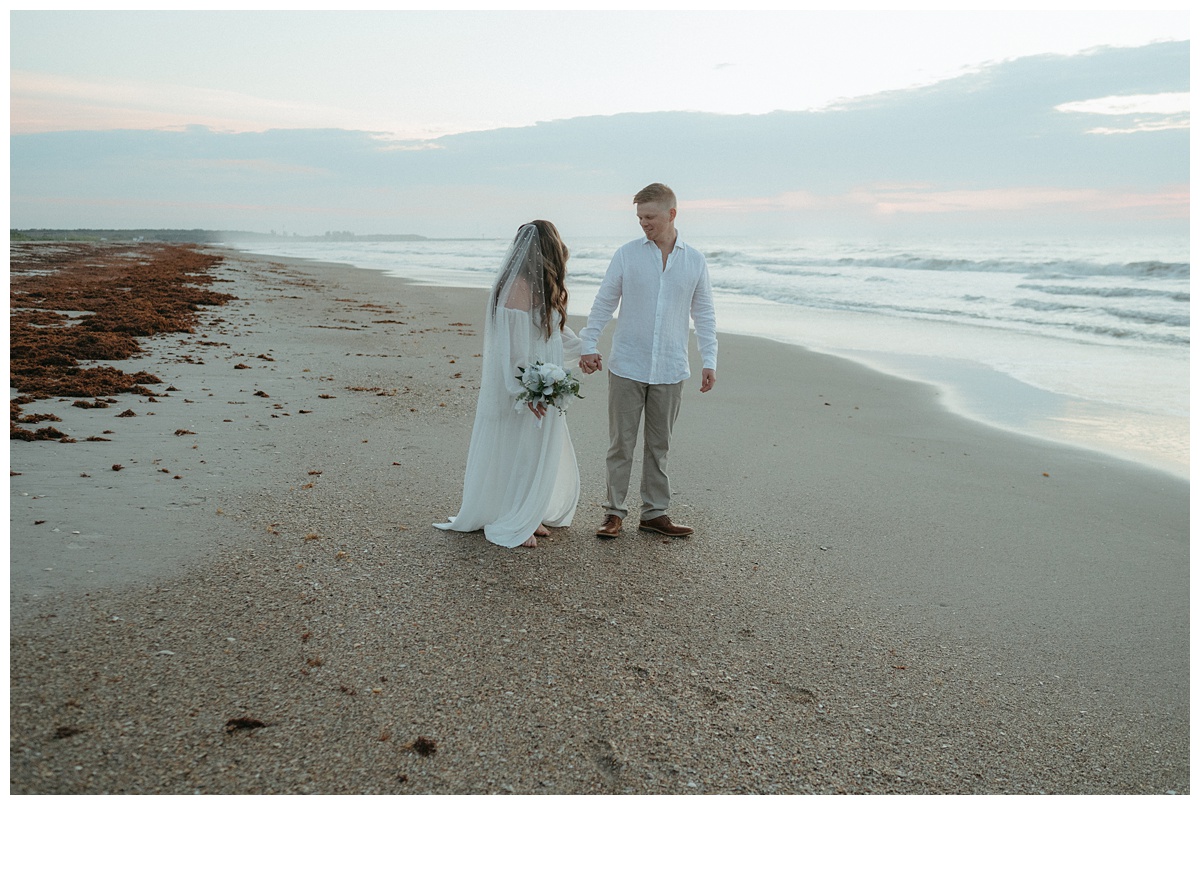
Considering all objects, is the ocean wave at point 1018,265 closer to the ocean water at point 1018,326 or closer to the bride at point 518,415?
the ocean water at point 1018,326

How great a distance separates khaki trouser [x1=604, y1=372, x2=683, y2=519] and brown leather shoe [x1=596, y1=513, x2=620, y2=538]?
0.12 ft

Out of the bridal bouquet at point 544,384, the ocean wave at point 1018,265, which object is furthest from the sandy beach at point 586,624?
the ocean wave at point 1018,265

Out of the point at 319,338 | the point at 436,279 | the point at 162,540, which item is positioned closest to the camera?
the point at 162,540

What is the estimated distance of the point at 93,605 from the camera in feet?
11.8

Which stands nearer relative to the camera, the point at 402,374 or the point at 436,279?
the point at 402,374

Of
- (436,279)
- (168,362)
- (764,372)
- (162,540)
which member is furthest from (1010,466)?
(436,279)

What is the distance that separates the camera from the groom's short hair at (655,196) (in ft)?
15.5

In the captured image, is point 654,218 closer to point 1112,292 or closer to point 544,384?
point 544,384

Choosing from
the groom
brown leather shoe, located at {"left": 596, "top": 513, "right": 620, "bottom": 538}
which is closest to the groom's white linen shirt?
the groom

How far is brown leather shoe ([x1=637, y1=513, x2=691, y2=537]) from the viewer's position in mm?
4992

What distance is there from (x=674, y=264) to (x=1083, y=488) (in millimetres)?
3731

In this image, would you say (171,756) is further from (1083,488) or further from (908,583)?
(1083,488)

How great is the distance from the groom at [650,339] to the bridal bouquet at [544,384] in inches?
10.8

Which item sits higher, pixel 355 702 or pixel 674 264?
pixel 674 264
